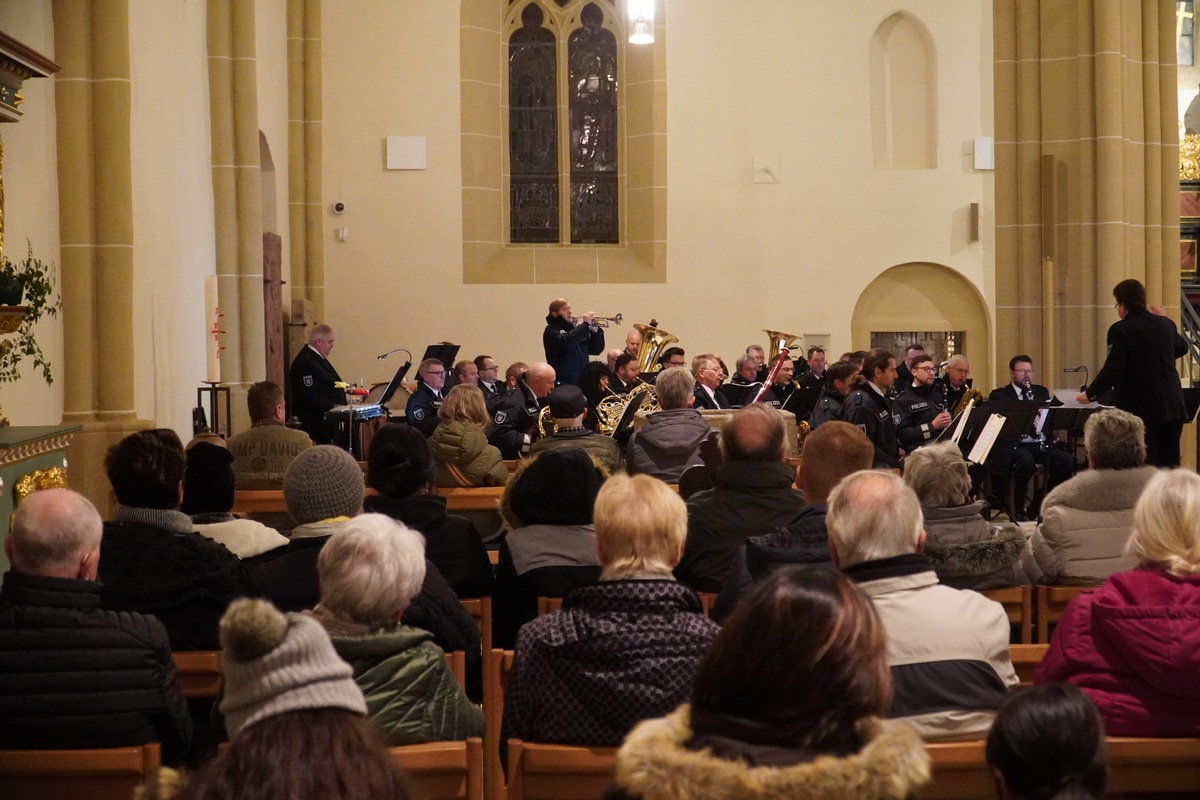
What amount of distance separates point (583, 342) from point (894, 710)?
1041cm

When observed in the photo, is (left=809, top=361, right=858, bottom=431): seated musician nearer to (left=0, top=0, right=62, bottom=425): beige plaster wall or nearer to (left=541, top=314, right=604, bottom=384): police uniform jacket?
(left=541, top=314, right=604, bottom=384): police uniform jacket

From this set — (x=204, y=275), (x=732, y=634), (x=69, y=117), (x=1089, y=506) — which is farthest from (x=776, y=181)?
(x=732, y=634)

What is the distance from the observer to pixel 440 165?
1569 cm

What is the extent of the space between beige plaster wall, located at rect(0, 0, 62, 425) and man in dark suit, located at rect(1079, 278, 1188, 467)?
6831mm

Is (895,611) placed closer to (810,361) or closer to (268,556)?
(268,556)

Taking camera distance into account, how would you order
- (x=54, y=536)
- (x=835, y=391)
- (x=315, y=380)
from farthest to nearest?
(x=315, y=380), (x=835, y=391), (x=54, y=536)

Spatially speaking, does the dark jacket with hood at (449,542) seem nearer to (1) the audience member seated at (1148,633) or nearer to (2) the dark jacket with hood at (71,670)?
(2) the dark jacket with hood at (71,670)

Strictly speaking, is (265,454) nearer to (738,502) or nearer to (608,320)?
(738,502)

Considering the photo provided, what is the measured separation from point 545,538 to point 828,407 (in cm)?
505

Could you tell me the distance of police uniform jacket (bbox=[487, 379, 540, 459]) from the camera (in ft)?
29.9

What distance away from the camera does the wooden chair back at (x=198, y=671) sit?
357cm

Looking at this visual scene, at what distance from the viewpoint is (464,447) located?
7.02m

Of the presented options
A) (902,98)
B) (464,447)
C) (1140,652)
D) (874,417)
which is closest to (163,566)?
(1140,652)

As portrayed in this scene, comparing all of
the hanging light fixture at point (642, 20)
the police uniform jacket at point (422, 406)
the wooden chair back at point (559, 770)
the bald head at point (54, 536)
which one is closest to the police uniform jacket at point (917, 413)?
the police uniform jacket at point (422, 406)
